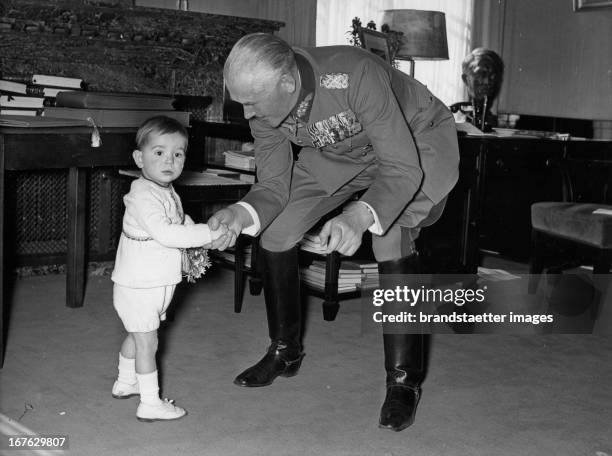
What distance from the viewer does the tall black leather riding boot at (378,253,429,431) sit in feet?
7.47

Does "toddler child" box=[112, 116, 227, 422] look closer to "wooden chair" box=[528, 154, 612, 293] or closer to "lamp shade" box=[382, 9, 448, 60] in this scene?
"wooden chair" box=[528, 154, 612, 293]

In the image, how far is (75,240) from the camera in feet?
11.0

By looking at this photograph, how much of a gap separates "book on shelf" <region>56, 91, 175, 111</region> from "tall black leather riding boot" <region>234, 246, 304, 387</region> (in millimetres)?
839

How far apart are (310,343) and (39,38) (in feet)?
5.94

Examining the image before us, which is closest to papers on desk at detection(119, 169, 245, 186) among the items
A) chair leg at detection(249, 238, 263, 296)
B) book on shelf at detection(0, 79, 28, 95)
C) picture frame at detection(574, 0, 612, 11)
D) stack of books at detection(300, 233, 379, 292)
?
chair leg at detection(249, 238, 263, 296)

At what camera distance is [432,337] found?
3.18 m

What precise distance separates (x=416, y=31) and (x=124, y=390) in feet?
9.07

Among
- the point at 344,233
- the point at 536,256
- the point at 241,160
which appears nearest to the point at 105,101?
the point at 241,160

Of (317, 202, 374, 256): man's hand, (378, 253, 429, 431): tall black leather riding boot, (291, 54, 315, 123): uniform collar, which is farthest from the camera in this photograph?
(378, 253, 429, 431): tall black leather riding boot

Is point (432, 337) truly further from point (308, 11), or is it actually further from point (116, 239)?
point (308, 11)

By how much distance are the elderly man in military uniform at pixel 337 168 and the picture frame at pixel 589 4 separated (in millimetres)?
2981

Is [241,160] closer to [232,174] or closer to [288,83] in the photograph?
[232,174]

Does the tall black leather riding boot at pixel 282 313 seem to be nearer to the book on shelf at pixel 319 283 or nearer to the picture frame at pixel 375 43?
the book on shelf at pixel 319 283

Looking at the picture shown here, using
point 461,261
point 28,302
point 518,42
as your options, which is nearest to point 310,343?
point 461,261
